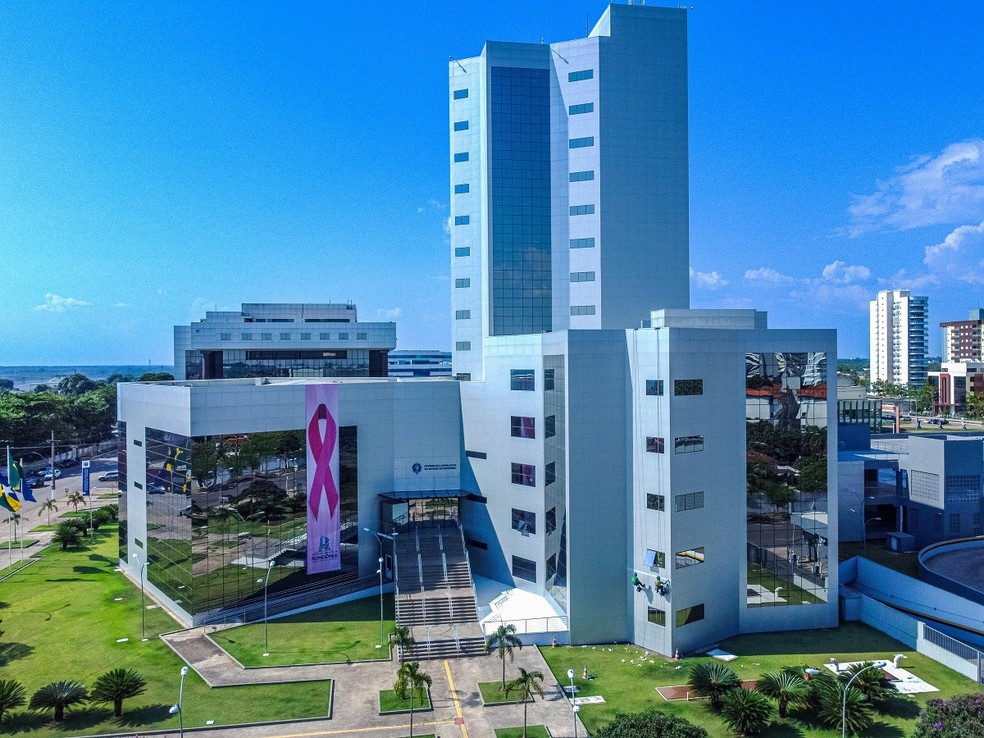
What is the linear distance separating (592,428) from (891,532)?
4171 centimetres

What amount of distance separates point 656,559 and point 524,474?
12.4 meters

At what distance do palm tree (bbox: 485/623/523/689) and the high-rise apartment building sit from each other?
32.1 metres

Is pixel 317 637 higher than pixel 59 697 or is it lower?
lower

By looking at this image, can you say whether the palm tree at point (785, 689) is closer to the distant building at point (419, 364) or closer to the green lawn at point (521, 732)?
the green lawn at point (521, 732)

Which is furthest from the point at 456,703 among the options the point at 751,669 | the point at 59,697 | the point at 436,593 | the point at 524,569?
the point at 59,697

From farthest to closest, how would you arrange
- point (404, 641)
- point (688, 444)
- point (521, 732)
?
1. point (688, 444)
2. point (404, 641)
3. point (521, 732)

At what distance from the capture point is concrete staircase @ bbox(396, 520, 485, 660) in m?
40.2

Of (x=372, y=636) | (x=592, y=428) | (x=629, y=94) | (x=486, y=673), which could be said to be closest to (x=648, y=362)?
(x=592, y=428)

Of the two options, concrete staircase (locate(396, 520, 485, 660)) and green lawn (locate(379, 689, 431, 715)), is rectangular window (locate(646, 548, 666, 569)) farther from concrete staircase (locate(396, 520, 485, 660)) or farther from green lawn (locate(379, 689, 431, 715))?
green lawn (locate(379, 689, 431, 715))

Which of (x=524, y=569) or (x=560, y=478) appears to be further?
(x=524, y=569)

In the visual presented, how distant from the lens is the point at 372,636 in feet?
138

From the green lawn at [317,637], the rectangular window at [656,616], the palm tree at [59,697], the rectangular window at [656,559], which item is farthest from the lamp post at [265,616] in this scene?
the rectangular window at [656,559]

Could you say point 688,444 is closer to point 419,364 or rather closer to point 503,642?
point 503,642

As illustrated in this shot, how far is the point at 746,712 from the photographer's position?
30.2 metres
